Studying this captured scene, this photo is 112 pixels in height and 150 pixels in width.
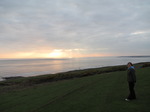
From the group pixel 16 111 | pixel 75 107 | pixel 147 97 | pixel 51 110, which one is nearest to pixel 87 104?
pixel 75 107

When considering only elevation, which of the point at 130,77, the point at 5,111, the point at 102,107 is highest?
the point at 130,77

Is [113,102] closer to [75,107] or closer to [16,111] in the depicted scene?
[75,107]

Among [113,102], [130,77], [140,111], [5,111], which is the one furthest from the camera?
[5,111]

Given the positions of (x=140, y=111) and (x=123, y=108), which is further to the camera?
(x=123, y=108)

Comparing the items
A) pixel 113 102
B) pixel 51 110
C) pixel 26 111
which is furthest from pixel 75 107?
pixel 26 111

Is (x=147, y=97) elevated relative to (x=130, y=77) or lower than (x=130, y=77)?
lower

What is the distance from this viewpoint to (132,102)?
9.02m

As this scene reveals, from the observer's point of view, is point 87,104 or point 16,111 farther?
point 16,111

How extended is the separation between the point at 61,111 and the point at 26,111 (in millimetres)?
2969

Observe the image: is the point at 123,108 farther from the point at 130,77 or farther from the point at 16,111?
the point at 16,111

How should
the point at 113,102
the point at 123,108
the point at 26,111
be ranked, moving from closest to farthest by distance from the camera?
1. the point at 123,108
2. the point at 113,102
3. the point at 26,111

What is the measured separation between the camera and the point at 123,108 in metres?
8.26

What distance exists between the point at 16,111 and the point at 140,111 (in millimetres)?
8802

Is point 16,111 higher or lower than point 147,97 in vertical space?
lower
